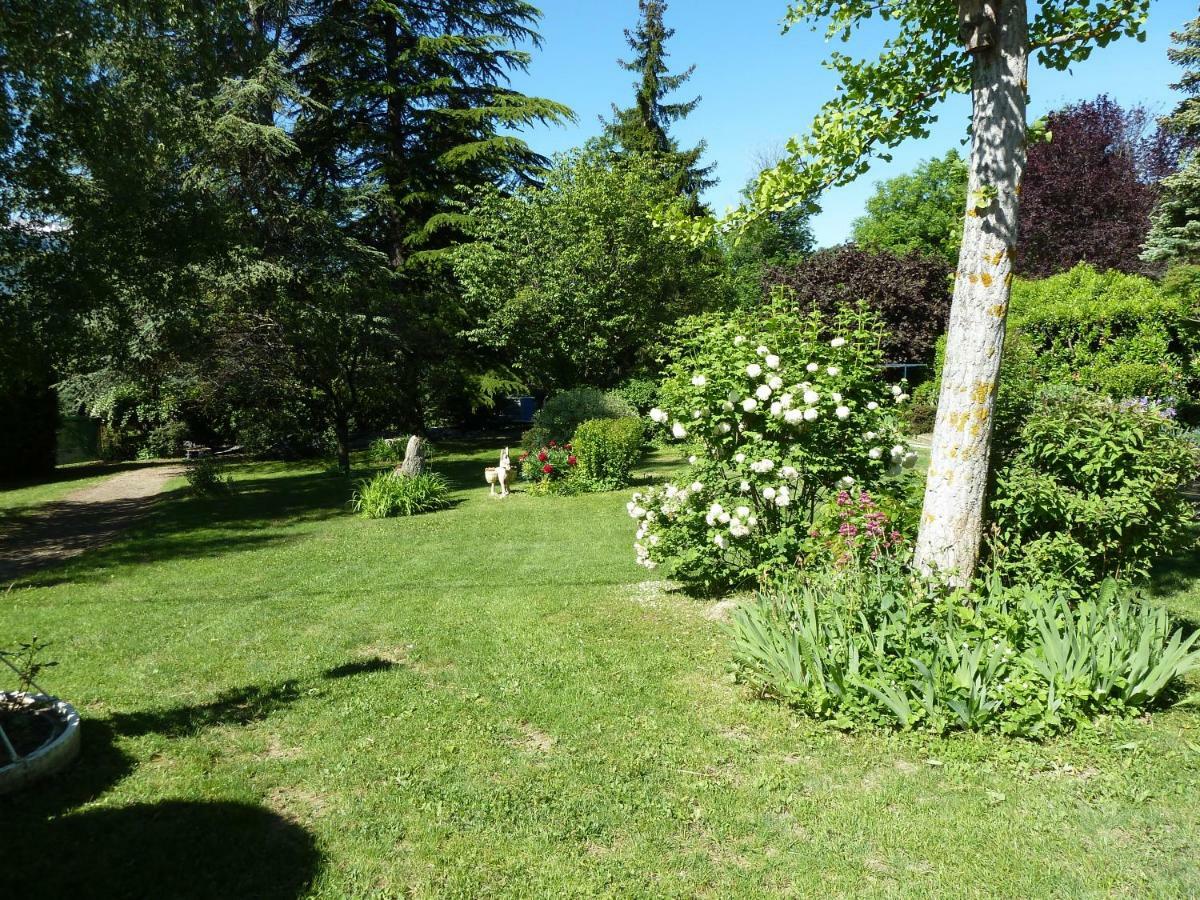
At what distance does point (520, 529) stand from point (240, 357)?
→ 330 inches

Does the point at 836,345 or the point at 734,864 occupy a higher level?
the point at 836,345

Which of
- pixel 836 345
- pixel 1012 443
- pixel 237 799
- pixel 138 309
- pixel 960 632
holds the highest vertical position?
pixel 138 309

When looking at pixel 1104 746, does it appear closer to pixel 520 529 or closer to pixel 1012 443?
pixel 1012 443

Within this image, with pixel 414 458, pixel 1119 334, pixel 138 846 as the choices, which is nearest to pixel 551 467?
pixel 414 458

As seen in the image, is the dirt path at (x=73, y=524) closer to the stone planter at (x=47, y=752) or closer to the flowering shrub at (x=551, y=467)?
the stone planter at (x=47, y=752)

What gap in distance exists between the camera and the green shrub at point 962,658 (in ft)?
12.0

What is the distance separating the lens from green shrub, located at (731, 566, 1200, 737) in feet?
12.0

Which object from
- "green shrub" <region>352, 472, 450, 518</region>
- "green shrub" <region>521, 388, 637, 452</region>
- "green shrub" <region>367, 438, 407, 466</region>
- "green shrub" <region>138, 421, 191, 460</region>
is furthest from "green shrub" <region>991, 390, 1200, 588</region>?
"green shrub" <region>138, 421, 191, 460</region>

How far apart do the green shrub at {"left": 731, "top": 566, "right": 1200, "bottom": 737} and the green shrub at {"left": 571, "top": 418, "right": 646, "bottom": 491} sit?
9.03 metres

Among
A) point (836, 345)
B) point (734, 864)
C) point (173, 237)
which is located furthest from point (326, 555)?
point (734, 864)

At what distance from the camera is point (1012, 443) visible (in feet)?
16.9

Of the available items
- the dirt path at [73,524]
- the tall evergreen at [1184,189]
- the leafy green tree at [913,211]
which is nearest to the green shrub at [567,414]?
the dirt path at [73,524]

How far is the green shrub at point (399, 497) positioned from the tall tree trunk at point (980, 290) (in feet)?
29.7

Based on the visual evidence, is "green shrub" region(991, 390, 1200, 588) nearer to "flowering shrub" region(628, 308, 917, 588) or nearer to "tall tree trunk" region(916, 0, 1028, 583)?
"tall tree trunk" region(916, 0, 1028, 583)
